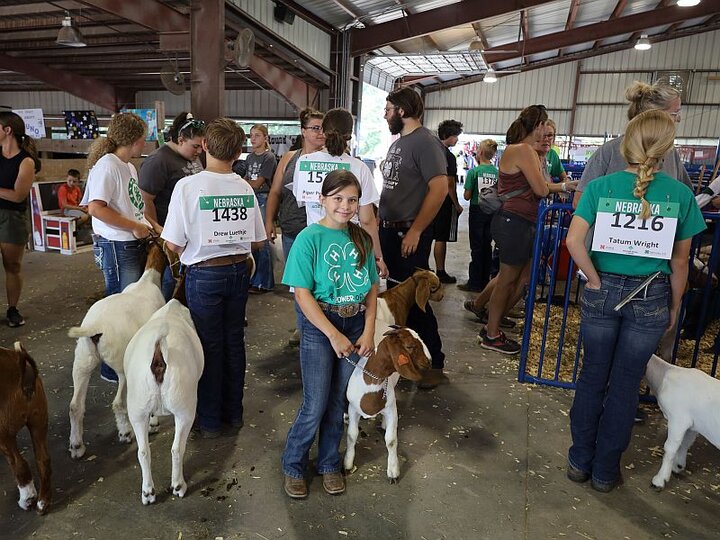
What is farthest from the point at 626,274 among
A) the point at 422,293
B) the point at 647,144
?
the point at 422,293

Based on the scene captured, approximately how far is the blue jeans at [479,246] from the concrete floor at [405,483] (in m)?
2.81

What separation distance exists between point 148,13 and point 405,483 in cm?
726

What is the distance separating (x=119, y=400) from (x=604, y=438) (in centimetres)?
250

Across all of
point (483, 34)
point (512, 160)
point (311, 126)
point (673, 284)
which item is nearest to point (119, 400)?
point (311, 126)

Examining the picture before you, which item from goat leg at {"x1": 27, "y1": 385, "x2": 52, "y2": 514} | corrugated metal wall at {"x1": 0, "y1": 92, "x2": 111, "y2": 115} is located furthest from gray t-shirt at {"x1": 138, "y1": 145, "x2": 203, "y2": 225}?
corrugated metal wall at {"x1": 0, "y1": 92, "x2": 111, "y2": 115}

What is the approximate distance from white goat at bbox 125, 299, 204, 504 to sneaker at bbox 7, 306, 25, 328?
288 centimetres

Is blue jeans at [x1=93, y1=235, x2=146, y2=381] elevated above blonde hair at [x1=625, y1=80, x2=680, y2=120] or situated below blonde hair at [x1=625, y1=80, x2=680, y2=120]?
below

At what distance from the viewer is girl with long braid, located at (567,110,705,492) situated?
233 centimetres

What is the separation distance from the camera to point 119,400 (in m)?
2.83

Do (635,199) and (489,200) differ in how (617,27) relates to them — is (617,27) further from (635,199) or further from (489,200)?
(635,199)

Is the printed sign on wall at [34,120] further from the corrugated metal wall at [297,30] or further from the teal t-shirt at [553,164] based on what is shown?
the teal t-shirt at [553,164]

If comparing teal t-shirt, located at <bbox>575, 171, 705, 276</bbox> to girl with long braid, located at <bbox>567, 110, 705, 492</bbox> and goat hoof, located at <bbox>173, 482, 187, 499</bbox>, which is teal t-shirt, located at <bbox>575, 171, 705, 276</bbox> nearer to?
girl with long braid, located at <bbox>567, 110, 705, 492</bbox>

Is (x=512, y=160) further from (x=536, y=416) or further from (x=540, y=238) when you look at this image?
(x=536, y=416)

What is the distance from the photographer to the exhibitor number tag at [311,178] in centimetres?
338
